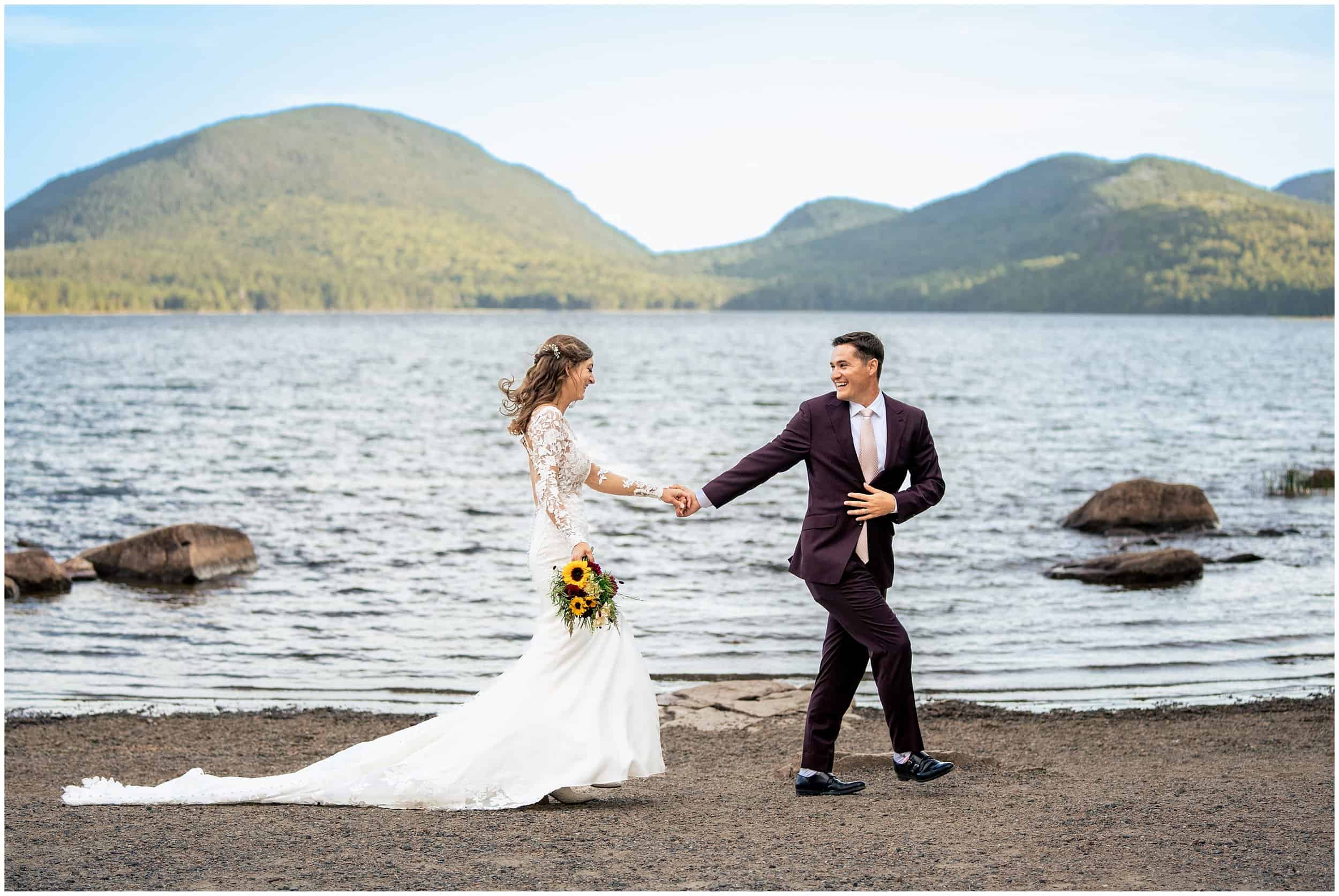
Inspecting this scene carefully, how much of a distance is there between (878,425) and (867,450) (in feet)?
0.53

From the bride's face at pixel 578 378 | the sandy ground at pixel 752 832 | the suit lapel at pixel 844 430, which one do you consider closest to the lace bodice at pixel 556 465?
the bride's face at pixel 578 378

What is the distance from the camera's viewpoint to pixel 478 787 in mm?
7234

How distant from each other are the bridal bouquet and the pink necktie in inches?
57.4

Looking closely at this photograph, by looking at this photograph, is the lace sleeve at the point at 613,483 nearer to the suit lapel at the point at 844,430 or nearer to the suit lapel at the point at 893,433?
the suit lapel at the point at 844,430

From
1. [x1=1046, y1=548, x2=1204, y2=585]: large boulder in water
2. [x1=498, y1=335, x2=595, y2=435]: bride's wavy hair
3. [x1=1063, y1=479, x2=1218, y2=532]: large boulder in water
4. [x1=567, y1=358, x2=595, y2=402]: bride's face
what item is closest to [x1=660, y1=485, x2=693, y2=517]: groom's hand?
[x1=567, y1=358, x2=595, y2=402]: bride's face

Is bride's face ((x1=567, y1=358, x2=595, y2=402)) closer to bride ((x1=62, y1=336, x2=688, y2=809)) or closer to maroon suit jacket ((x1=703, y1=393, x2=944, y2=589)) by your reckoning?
bride ((x1=62, y1=336, x2=688, y2=809))

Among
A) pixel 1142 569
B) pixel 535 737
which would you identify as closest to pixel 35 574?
pixel 535 737

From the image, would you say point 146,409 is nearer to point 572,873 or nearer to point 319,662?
point 319,662

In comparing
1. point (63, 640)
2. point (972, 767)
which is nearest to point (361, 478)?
point (63, 640)

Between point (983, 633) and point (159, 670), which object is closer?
point (159, 670)

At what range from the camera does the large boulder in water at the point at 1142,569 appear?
19.1 meters

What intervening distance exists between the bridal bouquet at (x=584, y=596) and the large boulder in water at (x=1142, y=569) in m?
13.3

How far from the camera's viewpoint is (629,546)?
23203mm

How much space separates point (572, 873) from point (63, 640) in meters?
11.5
